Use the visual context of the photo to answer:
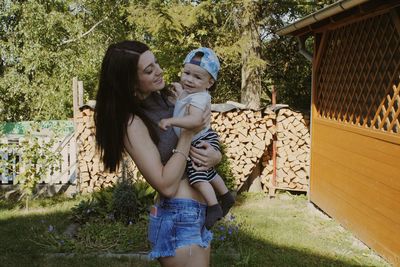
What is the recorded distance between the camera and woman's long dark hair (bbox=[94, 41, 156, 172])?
1.62 meters

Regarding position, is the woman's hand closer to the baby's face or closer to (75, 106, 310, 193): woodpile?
the baby's face

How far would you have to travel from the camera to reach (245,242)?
4.88 meters

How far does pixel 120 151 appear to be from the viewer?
5.54 feet

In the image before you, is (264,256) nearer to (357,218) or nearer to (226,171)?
(357,218)

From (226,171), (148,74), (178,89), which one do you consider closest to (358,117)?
(226,171)

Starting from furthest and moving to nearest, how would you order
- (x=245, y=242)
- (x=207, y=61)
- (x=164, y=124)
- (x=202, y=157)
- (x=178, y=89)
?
(x=245, y=242)
(x=178, y=89)
(x=207, y=61)
(x=202, y=157)
(x=164, y=124)

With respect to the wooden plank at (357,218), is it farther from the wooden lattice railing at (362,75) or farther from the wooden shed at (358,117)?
the wooden lattice railing at (362,75)

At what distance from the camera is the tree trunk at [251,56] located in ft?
26.2

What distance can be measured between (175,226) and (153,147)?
307mm

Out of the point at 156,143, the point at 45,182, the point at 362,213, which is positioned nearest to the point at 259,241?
the point at 362,213

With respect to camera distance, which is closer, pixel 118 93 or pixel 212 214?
pixel 118 93

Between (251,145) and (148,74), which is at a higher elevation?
(148,74)

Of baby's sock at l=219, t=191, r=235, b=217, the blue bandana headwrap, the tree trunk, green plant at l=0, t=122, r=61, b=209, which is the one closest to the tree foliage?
the tree trunk

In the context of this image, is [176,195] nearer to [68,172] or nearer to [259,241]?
[259,241]
